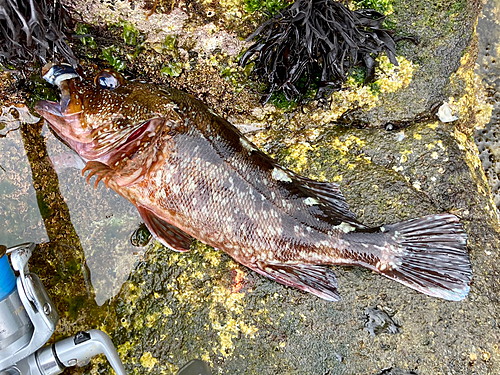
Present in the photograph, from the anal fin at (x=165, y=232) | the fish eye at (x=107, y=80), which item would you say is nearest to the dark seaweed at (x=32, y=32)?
the fish eye at (x=107, y=80)

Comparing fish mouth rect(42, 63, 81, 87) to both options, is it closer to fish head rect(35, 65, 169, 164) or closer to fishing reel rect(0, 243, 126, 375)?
fish head rect(35, 65, 169, 164)

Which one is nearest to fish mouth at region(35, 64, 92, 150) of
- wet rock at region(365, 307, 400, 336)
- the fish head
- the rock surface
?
the fish head

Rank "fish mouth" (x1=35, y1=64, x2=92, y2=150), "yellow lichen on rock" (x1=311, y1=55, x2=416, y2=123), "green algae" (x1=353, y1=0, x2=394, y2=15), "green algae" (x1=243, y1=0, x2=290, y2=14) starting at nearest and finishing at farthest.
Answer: "fish mouth" (x1=35, y1=64, x2=92, y2=150) → "green algae" (x1=243, y1=0, x2=290, y2=14) → "green algae" (x1=353, y1=0, x2=394, y2=15) → "yellow lichen on rock" (x1=311, y1=55, x2=416, y2=123)

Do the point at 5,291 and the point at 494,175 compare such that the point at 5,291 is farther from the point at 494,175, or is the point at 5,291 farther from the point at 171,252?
the point at 494,175

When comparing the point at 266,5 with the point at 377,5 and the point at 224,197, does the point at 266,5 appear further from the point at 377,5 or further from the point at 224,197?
the point at 224,197

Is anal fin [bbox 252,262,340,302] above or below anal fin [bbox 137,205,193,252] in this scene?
below

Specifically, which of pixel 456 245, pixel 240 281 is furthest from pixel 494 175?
pixel 240 281

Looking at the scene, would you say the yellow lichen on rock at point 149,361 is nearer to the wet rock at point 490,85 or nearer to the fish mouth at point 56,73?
the fish mouth at point 56,73
